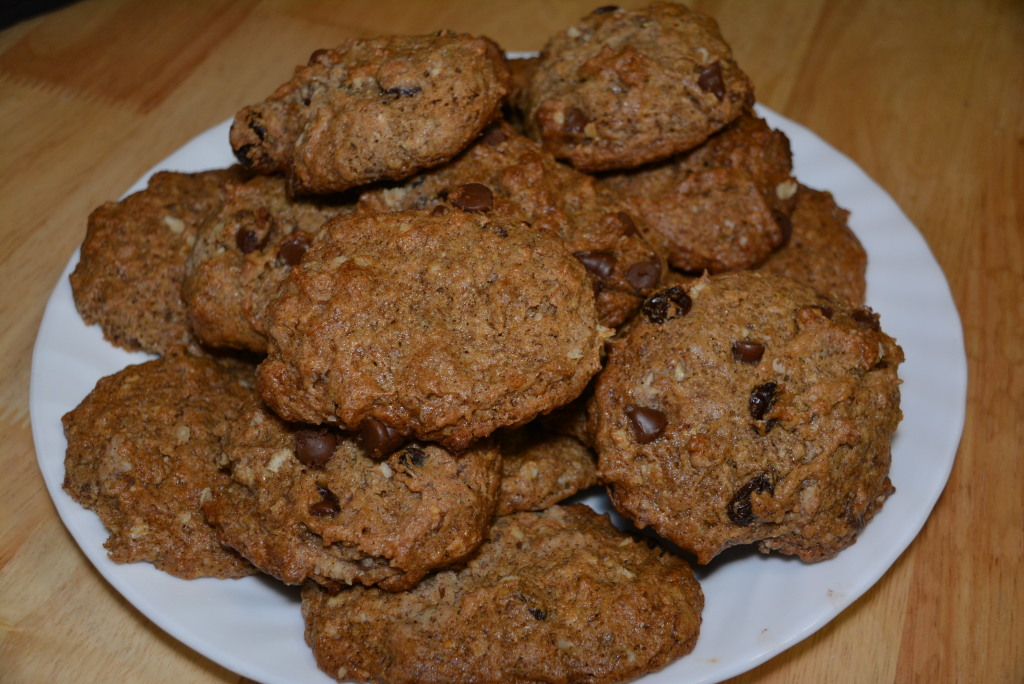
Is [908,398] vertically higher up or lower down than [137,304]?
lower down

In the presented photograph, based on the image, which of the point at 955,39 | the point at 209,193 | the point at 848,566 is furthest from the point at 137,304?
the point at 955,39

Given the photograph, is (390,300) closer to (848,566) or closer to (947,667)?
(848,566)

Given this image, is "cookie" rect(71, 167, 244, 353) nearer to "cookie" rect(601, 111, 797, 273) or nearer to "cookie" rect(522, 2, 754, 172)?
"cookie" rect(522, 2, 754, 172)

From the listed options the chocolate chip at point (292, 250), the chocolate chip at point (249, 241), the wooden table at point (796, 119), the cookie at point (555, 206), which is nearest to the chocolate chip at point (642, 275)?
the cookie at point (555, 206)

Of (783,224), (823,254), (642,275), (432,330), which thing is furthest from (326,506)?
(823,254)

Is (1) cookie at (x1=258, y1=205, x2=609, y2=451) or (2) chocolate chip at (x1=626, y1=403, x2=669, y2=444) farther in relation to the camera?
(2) chocolate chip at (x1=626, y1=403, x2=669, y2=444)

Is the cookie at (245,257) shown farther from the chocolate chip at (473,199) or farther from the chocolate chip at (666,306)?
the chocolate chip at (666,306)

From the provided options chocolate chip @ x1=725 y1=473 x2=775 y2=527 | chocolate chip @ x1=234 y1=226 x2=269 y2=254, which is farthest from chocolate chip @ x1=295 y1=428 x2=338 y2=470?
chocolate chip @ x1=725 y1=473 x2=775 y2=527
